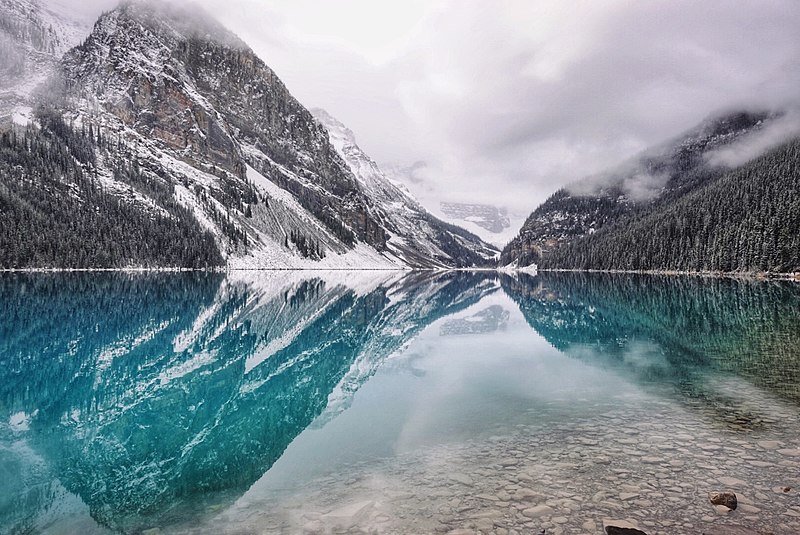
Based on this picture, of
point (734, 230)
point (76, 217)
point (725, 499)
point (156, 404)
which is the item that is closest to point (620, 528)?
point (725, 499)

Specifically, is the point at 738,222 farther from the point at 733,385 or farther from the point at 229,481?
the point at 229,481

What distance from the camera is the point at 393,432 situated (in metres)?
14.3

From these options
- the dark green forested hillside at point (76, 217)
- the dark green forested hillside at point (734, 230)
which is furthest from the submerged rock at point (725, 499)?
the dark green forested hillside at point (76, 217)

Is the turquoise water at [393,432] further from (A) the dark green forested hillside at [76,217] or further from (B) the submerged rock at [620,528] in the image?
(A) the dark green forested hillside at [76,217]

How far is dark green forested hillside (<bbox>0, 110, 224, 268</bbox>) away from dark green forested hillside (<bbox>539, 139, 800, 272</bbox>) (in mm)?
160836

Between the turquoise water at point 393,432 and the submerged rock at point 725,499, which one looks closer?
the submerged rock at point 725,499

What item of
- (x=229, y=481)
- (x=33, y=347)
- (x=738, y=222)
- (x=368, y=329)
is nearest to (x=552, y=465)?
(x=229, y=481)

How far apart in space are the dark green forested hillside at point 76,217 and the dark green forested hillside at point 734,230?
161 metres

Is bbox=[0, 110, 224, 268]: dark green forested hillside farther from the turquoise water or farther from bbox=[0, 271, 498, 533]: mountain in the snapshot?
the turquoise water

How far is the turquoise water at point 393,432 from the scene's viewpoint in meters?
9.02

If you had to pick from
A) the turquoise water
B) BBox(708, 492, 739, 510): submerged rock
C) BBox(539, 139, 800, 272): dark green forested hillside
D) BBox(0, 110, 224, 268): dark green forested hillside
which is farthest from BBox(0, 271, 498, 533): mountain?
BBox(0, 110, 224, 268): dark green forested hillside

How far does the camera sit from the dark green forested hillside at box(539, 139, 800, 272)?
104 metres

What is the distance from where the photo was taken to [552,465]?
10.9 m

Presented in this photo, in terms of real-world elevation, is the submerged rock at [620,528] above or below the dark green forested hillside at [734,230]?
below
